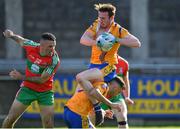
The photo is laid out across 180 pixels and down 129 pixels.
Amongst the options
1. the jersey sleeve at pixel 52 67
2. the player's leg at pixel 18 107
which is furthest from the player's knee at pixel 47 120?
the jersey sleeve at pixel 52 67

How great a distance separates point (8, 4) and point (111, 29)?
507 inches

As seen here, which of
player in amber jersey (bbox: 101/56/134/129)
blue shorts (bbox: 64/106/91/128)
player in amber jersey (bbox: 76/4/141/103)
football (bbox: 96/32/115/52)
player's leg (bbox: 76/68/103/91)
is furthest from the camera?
player in amber jersey (bbox: 101/56/134/129)

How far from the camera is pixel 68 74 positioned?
1777 centimetres

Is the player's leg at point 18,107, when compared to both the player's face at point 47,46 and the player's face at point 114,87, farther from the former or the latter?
Result: the player's face at point 114,87

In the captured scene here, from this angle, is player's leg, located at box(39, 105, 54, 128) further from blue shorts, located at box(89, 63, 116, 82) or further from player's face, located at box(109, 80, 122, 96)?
player's face, located at box(109, 80, 122, 96)

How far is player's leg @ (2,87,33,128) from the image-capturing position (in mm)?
11328

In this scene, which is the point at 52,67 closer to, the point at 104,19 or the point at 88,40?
the point at 88,40

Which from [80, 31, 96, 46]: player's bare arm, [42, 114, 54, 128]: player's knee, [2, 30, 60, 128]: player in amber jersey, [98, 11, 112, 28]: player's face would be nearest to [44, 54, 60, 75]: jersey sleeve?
[2, 30, 60, 128]: player in amber jersey

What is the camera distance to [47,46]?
11.2 m

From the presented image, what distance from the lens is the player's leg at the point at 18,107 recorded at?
37.2 ft

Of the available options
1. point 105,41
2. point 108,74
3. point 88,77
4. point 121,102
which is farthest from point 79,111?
point 121,102

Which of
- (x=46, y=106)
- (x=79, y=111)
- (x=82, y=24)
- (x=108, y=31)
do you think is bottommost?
(x=46, y=106)

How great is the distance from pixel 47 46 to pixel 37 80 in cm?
56

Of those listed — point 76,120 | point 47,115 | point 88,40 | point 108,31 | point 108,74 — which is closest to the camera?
point 76,120
